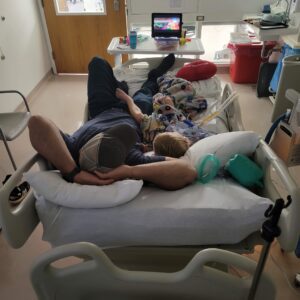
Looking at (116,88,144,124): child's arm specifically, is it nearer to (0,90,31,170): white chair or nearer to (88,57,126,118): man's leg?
(88,57,126,118): man's leg

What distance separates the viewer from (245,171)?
119 cm

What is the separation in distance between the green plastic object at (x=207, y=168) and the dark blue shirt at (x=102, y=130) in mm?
167

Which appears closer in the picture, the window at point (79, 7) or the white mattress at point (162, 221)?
the white mattress at point (162, 221)

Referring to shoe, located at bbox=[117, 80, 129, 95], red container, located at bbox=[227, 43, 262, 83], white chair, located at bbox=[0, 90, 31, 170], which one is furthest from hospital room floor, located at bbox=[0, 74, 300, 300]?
shoe, located at bbox=[117, 80, 129, 95]

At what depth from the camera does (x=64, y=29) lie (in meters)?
3.85

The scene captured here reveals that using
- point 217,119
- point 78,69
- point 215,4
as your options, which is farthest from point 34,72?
point 217,119

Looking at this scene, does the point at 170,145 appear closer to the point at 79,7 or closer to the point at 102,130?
the point at 102,130

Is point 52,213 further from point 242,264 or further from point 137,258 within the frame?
point 242,264

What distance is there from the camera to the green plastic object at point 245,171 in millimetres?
1188

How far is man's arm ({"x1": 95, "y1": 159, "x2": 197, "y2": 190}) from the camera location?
113 cm

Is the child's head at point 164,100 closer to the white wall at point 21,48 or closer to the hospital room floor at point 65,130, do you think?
the hospital room floor at point 65,130

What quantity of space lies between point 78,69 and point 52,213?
344 cm

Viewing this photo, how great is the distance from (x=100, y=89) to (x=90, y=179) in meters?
0.90

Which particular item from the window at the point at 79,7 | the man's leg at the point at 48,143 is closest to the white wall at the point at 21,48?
the window at the point at 79,7
